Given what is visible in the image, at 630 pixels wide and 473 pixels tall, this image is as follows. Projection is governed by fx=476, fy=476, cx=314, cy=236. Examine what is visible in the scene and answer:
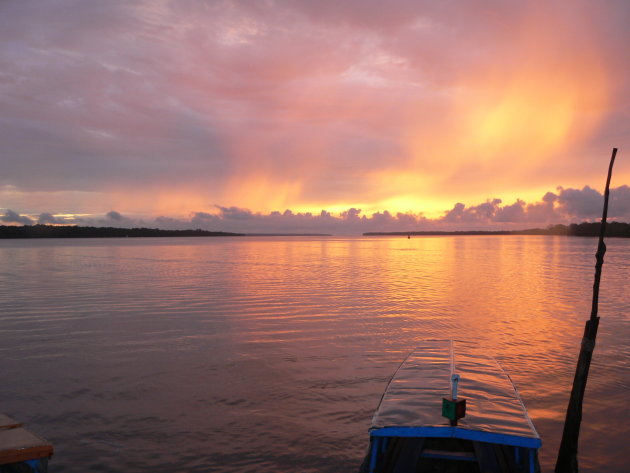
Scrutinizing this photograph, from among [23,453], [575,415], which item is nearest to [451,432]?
[575,415]

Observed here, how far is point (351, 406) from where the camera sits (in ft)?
40.0

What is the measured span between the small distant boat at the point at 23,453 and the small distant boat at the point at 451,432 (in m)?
4.60

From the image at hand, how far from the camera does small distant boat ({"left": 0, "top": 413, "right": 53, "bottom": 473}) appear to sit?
6.36 meters

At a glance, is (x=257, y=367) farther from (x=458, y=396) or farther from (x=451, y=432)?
(x=451, y=432)

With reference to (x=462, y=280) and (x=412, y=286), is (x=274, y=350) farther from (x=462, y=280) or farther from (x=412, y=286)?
(x=462, y=280)

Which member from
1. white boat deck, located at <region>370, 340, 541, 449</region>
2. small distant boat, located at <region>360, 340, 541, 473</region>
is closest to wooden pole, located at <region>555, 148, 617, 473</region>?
white boat deck, located at <region>370, 340, 541, 449</region>

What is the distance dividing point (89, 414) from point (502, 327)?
1829cm

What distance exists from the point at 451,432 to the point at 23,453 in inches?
229

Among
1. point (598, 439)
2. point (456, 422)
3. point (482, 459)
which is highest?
point (456, 422)

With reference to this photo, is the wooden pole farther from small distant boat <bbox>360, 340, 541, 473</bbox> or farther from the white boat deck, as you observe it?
small distant boat <bbox>360, 340, 541, 473</bbox>

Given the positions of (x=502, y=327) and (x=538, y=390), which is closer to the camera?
(x=538, y=390)

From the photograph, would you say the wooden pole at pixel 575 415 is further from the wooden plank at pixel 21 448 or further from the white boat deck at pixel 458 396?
the wooden plank at pixel 21 448

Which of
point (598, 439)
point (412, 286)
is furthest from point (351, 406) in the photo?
point (412, 286)

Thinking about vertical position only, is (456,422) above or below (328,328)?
above
